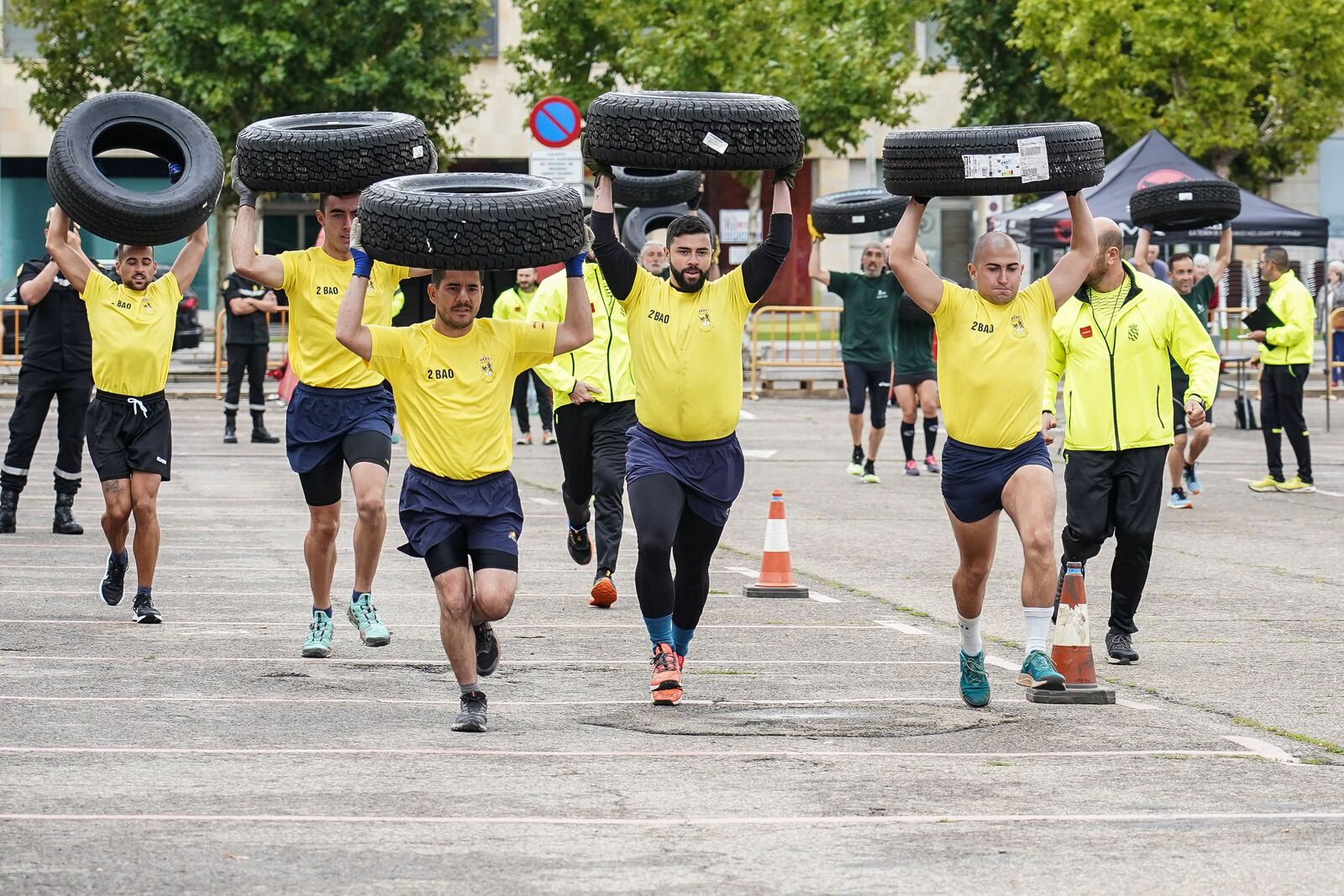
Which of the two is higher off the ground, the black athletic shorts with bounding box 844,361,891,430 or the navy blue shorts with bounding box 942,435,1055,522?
the navy blue shorts with bounding box 942,435,1055,522

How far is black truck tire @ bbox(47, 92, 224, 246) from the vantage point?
32.8ft

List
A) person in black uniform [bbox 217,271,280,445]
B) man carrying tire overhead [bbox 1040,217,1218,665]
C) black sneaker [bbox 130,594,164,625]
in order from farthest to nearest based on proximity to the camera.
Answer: person in black uniform [bbox 217,271,280,445]
black sneaker [bbox 130,594,164,625]
man carrying tire overhead [bbox 1040,217,1218,665]

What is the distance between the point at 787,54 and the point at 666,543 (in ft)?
83.3

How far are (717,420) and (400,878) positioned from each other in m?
3.30

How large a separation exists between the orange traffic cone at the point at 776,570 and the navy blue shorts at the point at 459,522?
3.80 m

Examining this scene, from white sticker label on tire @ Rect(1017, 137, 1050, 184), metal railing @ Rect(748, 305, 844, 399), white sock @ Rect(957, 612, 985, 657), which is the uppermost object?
white sticker label on tire @ Rect(1017, 137, 1050, 184)

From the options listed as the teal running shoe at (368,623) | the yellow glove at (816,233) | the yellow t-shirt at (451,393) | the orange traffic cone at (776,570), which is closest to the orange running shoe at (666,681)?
the yellow t-shirt at (451,393)

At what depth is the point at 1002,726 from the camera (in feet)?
25.8

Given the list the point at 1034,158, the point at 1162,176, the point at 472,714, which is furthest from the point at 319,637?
the point at 1162,176

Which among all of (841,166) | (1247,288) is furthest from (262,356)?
(841,166)

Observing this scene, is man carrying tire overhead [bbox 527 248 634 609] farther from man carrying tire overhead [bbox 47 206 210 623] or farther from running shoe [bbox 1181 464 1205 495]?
running shoe [bbox 1181 464 1205 495]

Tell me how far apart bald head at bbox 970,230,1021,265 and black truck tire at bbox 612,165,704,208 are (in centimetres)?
445

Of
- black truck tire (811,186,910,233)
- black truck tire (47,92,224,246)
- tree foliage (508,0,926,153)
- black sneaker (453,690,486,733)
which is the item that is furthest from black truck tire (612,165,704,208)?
tree foliage (508,0,926,153)

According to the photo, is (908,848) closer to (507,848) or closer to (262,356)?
(507,848)
